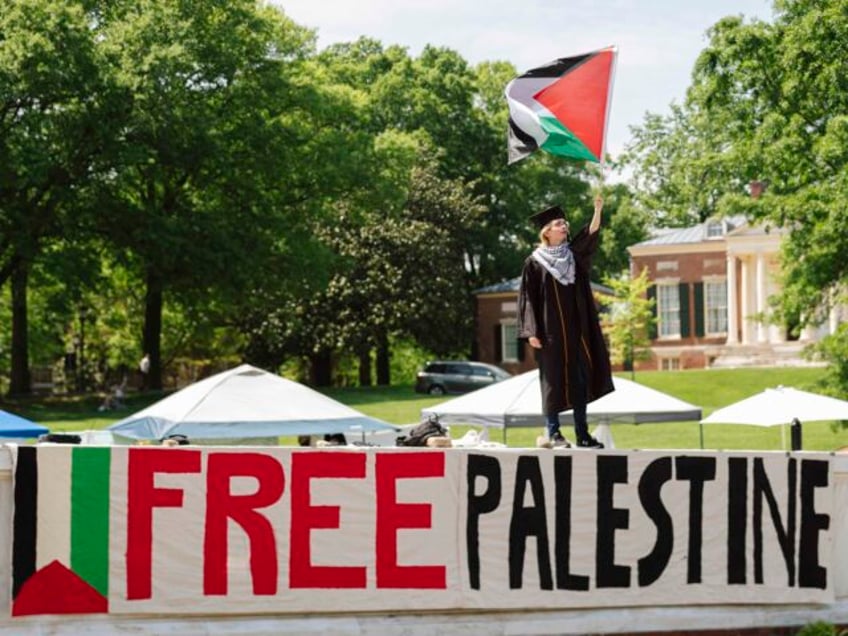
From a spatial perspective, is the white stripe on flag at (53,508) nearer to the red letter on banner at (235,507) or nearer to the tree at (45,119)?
the red letter on banner at (235,507)

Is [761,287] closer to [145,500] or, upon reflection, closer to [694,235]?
[694,235]

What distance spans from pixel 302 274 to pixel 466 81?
24379 mm

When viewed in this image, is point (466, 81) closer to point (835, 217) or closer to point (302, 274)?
point (302, 274)

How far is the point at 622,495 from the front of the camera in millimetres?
8789

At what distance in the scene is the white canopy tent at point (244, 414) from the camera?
1723 centimetres

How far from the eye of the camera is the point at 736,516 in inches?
355

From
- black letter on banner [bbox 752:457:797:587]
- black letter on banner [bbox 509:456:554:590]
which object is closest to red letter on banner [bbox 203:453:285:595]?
black letter on banner [bbox 509:456:554:590]

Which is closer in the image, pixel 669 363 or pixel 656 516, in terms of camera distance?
pixel 656 516

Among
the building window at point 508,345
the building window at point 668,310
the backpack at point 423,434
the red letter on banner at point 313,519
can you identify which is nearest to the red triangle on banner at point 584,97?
the backpack at point 423,434

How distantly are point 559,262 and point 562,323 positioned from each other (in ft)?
1.37

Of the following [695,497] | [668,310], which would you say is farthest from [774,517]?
[668,310]

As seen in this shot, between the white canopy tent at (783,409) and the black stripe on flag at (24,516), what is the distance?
43.2ft

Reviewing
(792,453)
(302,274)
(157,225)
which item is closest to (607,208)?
(302,274)

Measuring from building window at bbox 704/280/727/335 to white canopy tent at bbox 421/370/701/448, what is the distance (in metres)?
43.9
